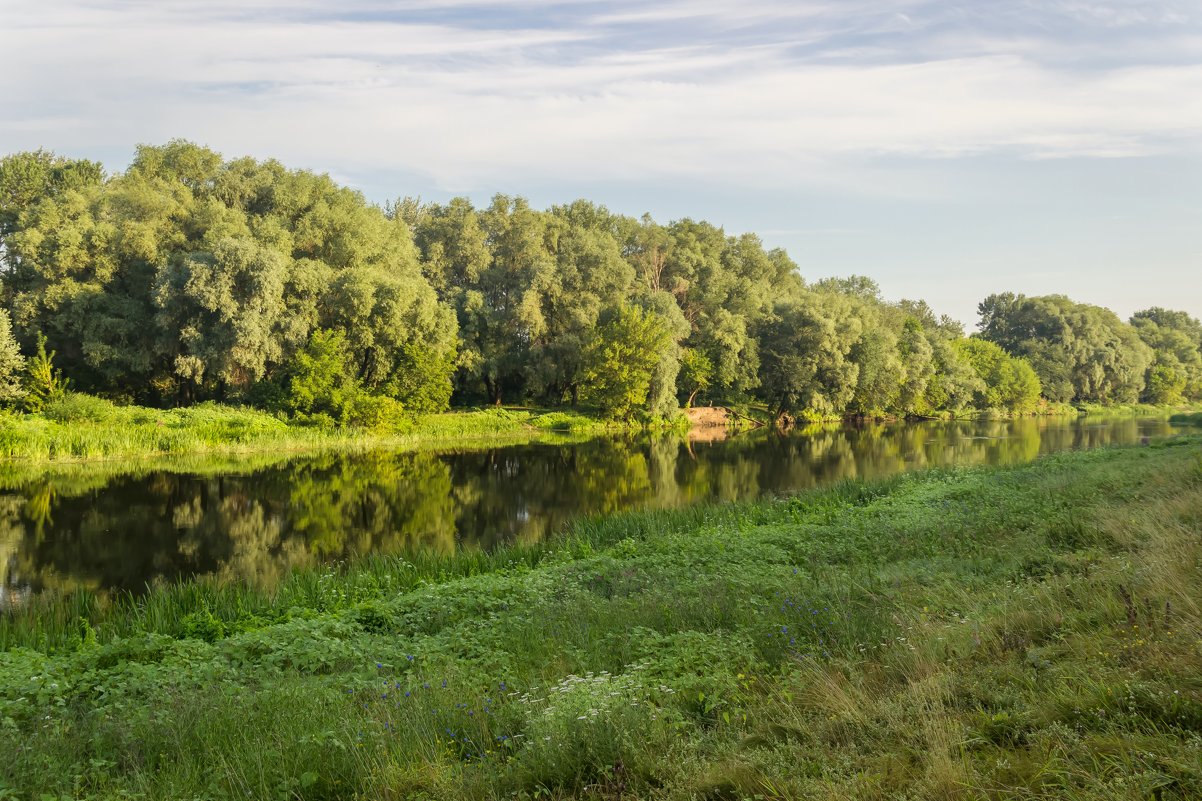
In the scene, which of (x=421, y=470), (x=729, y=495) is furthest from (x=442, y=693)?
(x=421, y=470)

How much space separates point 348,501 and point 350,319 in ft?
62.3

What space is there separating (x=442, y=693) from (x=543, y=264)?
44.3 meters

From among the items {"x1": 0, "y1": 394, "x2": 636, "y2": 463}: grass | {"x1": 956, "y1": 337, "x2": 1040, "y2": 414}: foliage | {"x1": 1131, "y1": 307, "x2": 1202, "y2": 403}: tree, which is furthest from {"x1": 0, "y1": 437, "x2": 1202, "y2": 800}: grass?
{"x1": 1131, "y1": 307, "x2": 1202, "y2": 403}: tree

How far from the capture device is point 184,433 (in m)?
31.4

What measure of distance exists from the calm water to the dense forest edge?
6771 millimetres

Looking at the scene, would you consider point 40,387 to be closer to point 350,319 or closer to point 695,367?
point 350,319

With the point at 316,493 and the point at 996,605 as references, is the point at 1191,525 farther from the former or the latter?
the point at 316,493

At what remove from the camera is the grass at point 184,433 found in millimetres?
27984

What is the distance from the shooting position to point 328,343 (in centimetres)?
3700

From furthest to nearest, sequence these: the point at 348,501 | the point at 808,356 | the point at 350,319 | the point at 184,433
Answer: the point at 808,356 < the point at 350,319 < the point at 184,433 < the point at 348,501

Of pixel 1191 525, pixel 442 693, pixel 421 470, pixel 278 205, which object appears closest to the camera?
pixel 442 693

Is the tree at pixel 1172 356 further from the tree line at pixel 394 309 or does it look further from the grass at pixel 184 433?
the grass at pixel 184 433

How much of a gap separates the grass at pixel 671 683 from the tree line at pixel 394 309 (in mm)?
27906

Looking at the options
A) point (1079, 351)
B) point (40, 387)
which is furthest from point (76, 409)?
point (1079, 351)
